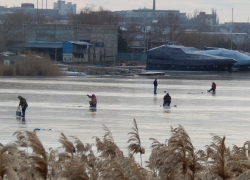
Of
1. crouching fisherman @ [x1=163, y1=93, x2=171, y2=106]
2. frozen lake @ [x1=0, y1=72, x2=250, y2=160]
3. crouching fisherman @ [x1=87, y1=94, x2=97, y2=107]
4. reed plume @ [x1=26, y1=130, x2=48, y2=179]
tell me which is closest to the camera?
reed plume @ [x1=26, y1=130, x2=48, y2=179]

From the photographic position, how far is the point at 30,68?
144 ft

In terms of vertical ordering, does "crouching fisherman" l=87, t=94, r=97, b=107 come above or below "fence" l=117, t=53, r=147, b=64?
below

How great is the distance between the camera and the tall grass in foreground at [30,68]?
43.3 m

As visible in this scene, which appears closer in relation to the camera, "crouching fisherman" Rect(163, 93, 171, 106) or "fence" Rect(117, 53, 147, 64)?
"crouching fisherman" Rect(163, 93, 171, 106)

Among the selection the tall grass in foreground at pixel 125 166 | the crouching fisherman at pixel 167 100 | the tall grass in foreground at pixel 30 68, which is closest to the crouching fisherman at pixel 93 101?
the crouching fisherman at pixel 167 100

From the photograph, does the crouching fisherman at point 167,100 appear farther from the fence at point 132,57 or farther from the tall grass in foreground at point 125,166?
the fence at point 132,57

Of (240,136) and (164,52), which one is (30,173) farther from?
(164,52)

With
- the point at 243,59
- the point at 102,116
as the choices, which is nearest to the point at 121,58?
the point at 243,59

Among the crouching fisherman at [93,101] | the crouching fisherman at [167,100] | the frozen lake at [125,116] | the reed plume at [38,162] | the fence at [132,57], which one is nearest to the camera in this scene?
the reed plume at [38,162]

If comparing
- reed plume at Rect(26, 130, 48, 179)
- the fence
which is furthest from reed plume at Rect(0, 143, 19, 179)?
the fence

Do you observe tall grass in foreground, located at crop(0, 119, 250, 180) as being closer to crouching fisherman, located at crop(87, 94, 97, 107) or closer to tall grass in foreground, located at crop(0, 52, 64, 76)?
crouching fisherman, located at crop(87, 94, 97, 107)

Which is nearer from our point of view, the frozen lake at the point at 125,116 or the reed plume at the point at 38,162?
the reed plume at the point at 38,162

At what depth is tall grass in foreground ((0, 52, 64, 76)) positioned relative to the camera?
43312mm

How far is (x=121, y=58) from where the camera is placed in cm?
7481
